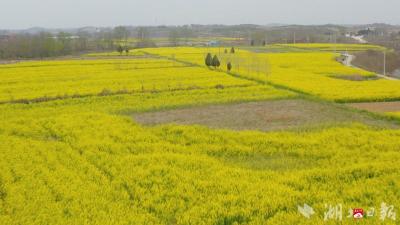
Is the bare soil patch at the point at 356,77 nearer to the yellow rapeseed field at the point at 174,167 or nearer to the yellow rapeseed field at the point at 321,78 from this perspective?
the yellow rapeseed field at the point at 321,78

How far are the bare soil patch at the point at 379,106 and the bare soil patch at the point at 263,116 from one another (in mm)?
1089

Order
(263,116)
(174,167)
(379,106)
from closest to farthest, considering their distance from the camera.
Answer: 1. (174,167)
2. (263,116)
3. (379,106)

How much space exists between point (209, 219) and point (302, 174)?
315cm

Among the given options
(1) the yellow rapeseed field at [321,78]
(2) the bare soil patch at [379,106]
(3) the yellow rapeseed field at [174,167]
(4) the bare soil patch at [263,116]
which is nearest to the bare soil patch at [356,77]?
(1) the yellow rapeseed field at [321,78]

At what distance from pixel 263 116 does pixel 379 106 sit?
561cm

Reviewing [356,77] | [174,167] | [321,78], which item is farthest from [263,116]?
[356,77]

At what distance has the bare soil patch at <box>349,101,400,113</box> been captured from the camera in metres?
18.8

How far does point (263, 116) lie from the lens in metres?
17.5

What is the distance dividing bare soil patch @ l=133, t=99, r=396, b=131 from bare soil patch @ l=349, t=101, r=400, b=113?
1089 mm

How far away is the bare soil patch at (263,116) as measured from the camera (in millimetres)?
16047

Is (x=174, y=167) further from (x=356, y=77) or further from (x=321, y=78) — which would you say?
(x=356, y=77)

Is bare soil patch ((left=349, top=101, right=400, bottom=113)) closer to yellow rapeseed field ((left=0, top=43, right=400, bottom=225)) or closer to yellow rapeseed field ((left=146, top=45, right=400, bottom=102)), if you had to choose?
yellow rapeseed field ((left=146, top=45, right=400, bottom=102))

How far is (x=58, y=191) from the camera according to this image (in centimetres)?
922

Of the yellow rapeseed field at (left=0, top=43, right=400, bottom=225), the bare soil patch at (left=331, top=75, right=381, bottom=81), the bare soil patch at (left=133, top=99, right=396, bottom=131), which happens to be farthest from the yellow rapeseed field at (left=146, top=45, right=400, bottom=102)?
the bare soil patch at (left=133, top=99, right=396, bottom=131)
